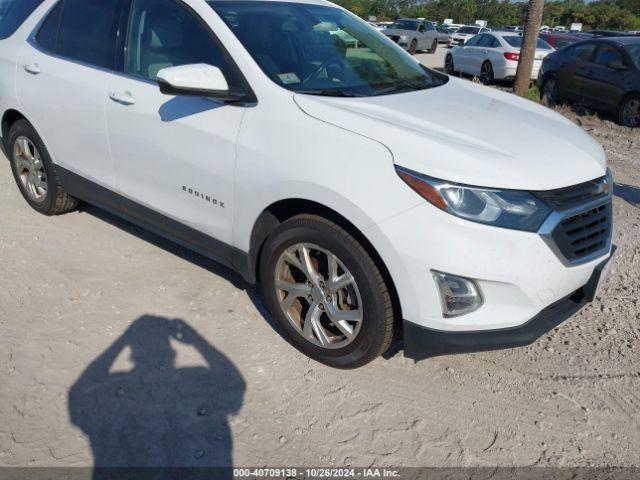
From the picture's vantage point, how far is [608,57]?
10.1m

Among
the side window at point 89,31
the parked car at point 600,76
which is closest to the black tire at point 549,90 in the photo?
the parked car at point 600,76

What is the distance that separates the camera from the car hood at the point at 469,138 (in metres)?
2.57

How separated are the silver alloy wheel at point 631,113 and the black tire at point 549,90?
5.48 feet

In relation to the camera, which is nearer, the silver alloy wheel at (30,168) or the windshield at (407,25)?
the silver alloy wheel at (30,168)

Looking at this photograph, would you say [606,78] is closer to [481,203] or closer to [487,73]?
[487,73]

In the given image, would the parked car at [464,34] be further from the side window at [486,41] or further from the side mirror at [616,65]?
the side mirror at [616,65]

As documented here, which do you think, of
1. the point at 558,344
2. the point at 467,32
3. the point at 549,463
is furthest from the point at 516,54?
the point at 467,32

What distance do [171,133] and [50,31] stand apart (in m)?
1.69

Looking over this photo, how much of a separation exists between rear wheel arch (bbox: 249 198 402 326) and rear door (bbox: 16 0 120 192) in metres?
1.29

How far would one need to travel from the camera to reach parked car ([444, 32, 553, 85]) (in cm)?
1473

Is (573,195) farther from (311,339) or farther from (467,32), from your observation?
(467,32)

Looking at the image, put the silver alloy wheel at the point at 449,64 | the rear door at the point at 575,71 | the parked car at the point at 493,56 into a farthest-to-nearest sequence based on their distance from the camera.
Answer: the silver alloy wheel at the point at 449,64 → the parked car at the point at 493,56 → the rear door at the point at 575,71

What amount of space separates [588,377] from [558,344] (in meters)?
0.30

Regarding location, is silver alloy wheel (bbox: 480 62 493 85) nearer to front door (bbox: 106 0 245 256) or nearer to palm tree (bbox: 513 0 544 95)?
palm tree (bbox: 513 0 544 95)
